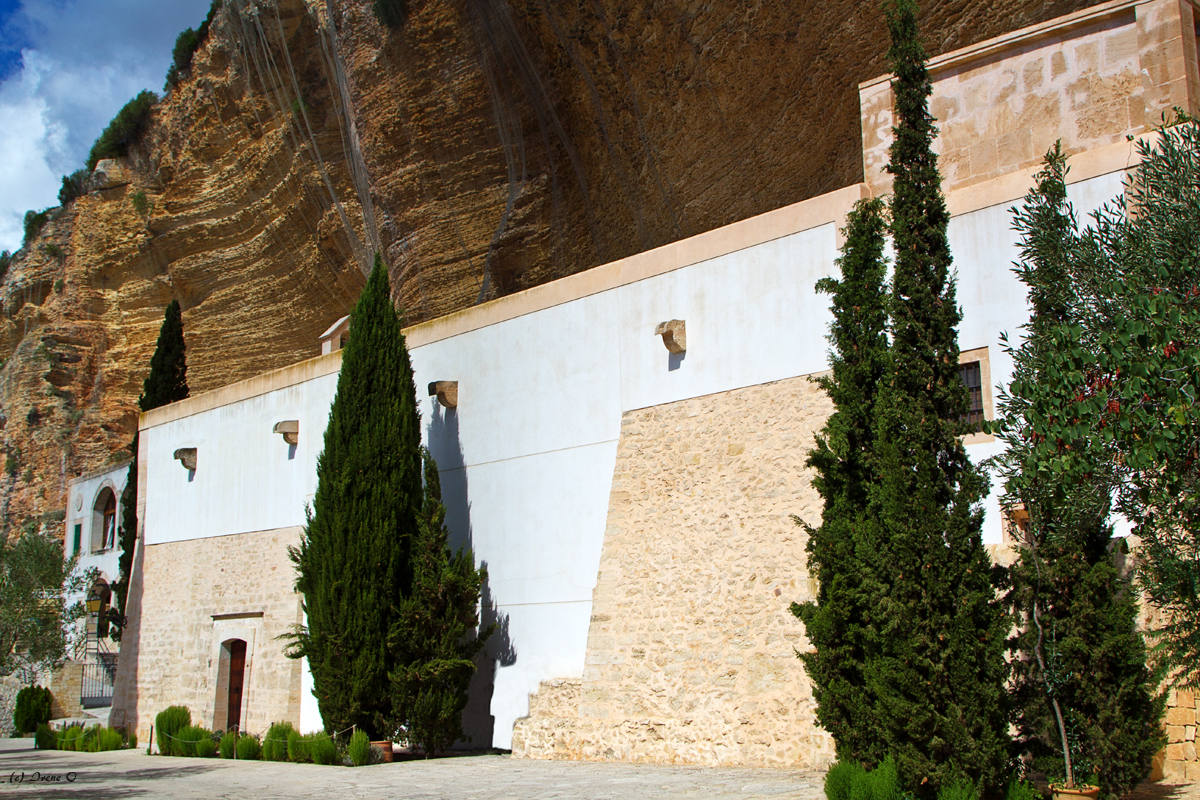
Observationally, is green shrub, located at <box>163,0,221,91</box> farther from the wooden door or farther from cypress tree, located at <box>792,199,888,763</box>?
cypress tree, located at <box>792,199,888,763</box>

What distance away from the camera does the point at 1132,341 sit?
5.45 meters

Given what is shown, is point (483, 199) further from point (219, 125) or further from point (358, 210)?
point (219, 125)

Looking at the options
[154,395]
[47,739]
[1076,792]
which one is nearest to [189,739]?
[47,739]

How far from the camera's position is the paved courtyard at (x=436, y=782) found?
7465mm

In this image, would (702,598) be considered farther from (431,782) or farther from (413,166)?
(413,166)

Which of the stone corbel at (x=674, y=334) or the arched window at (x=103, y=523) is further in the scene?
the arched window at (x=103, y=523)

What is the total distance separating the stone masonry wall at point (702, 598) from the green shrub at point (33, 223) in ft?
84.6

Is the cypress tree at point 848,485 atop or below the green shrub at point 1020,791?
atop

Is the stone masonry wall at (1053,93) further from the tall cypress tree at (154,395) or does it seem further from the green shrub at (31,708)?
the green shrub at (31,708)

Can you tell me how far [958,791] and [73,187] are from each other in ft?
95.2

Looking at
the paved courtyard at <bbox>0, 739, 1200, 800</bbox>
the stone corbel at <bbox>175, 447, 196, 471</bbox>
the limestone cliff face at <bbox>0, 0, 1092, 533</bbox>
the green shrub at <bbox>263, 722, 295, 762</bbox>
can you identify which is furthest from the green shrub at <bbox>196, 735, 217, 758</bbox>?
the limestone cliff face at <bbox>0, 0, 1092, 533</bbox>

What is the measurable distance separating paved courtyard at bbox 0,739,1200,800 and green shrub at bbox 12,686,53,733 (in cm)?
940

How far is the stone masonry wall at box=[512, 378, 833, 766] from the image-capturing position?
29.3 ft

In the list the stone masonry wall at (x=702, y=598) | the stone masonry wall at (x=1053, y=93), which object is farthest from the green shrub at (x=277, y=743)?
the stone masonry wall at (x=1053, y=93)
